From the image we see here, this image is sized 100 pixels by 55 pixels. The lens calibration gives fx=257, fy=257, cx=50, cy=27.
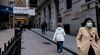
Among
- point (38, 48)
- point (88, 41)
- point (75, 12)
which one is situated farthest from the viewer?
point (75, 12)

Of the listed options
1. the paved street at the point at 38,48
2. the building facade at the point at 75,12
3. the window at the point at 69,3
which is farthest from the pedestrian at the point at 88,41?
the window at the point at 69,3

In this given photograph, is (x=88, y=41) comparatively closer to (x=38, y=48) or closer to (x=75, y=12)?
(x=38, y=48)

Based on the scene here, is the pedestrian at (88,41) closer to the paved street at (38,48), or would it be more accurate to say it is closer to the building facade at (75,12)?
the paved street at (38,48)

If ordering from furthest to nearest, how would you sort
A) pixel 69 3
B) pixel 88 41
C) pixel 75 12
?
1. pixel 69 3
2. pixel 75 12
3. pixel 88 41

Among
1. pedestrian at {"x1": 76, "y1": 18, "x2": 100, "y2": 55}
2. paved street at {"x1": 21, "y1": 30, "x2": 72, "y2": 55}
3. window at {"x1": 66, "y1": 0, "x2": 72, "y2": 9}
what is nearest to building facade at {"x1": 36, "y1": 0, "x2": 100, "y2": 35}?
window at {"x1": 66, "y1": 0, "x2": 72, "y2": 9}

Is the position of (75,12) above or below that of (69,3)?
below

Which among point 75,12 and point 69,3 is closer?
point 75,12

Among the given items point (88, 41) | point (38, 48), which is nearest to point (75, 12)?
point (38, 48)

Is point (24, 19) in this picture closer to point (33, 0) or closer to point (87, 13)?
point (33, 0)

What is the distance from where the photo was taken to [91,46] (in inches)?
262

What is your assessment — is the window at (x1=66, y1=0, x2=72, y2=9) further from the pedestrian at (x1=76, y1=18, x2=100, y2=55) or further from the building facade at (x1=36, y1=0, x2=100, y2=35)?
the pedestrian at (x1=76, y1=18, x2=100, y2=55)

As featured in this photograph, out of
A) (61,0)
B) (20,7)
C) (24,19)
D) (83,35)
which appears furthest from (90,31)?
(24,19)

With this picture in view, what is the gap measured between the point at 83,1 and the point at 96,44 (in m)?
15.8

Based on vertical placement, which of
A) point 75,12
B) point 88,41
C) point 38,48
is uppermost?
point 75,12
